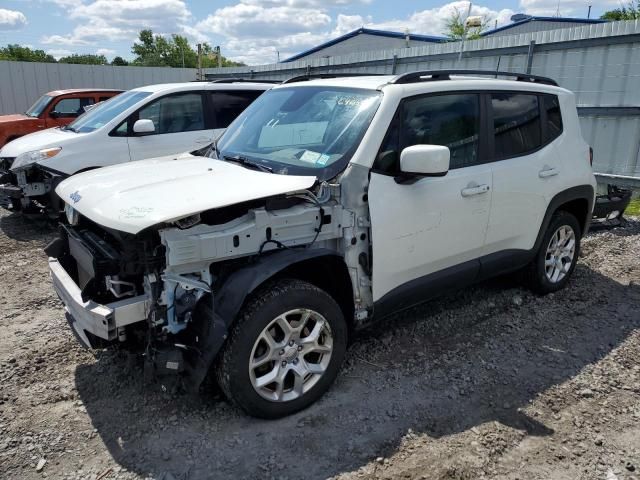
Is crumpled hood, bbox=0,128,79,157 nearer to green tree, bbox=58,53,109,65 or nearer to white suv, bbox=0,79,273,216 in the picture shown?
white suv, bbox=0,79,273,216

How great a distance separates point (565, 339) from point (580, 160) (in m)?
Result: 1.73

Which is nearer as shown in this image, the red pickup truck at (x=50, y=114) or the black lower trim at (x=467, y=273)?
the black lower trim at (x=467, y=273)

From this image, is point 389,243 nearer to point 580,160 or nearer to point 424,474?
point 424,474

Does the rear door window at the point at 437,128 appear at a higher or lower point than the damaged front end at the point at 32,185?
higher

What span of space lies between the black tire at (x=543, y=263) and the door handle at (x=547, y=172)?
47 cm

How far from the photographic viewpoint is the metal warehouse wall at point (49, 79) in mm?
16219

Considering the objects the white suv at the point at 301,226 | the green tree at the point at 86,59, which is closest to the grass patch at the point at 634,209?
the white suv at the point at 301,226

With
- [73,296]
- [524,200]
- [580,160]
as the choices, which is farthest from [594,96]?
[73,296]

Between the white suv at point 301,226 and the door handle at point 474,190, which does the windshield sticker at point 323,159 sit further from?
the door handle at point 474,190

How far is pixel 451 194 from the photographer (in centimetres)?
362

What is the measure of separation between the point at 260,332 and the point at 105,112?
19.7 ft

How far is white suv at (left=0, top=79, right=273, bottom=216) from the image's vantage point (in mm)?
6727

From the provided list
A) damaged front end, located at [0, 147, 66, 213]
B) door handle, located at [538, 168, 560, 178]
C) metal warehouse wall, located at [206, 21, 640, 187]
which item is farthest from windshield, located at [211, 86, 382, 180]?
metal warehouse wall, located at [206, 21, 640, 187]

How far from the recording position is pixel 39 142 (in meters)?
7.13
